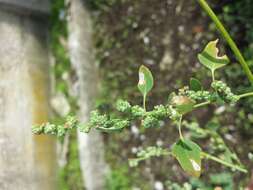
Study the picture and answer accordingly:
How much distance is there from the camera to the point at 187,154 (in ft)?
1.79

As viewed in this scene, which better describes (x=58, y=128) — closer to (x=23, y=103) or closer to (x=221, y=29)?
(x=221, y=29)

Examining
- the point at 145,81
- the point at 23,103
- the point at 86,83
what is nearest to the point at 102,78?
the point at 86,83

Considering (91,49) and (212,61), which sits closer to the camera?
(212,61)

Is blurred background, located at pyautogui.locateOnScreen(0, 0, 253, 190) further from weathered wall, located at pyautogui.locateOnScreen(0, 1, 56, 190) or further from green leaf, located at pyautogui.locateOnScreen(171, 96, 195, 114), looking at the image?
green leaf, located at pyautogui.locateOnScreen(171, 96, 195, 114)

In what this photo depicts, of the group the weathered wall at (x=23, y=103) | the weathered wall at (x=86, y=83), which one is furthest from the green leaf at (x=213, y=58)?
the weathered wall at (x=86, y=83)

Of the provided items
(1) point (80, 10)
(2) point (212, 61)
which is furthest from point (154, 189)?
(2) point (212, 61)

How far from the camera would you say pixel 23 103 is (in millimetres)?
1629

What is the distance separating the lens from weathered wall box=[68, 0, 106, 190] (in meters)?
1.86

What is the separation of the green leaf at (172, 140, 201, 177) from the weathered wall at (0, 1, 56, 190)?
0.89 meters

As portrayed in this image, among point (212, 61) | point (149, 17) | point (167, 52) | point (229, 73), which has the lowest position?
point (212, 61)

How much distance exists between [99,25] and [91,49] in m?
0.09

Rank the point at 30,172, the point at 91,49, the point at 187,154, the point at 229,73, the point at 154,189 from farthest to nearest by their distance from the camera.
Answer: the point at 91,49 < the point at 154,189 < the point at 229,73 < the point at 30,172 < the point at 187,154

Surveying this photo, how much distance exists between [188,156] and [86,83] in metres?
1.37

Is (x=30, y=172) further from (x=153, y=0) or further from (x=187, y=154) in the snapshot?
(x=187, y=154)
